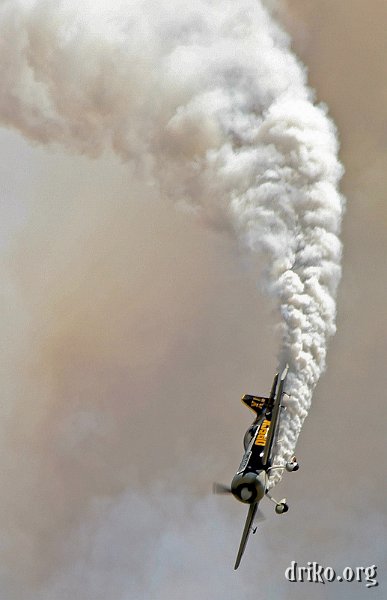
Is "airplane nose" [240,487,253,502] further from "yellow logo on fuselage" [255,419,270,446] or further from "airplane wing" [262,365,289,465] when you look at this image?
"yellow logo on fuselage" [255,419,270,446]

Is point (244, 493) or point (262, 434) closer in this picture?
point (244, 493)

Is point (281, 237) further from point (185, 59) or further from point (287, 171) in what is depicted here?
point (185, 59)

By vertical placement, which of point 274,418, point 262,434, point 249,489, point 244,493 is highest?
point 274,418

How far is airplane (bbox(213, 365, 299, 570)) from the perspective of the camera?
248 ft

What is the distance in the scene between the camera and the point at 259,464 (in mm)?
76562

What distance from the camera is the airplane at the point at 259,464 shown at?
248 feet

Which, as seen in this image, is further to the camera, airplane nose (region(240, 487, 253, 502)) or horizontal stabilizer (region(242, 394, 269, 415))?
horizontal stabilizer (region(242, 394, 269, 415))

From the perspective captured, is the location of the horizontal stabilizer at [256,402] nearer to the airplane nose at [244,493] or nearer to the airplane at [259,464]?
the airplane at [259,464]

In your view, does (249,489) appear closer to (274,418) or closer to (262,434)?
(262,434)

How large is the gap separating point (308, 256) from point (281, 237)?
6.13ft

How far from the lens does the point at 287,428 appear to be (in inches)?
3083

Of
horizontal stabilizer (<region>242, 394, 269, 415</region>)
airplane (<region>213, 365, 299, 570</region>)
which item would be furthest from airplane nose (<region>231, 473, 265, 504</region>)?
horizontal stabilizer (<region>242, 394, 269, 415</region>)

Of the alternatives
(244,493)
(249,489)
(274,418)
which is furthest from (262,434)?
(244,493)

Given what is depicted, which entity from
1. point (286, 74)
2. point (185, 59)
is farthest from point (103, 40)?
point (286, 74)
